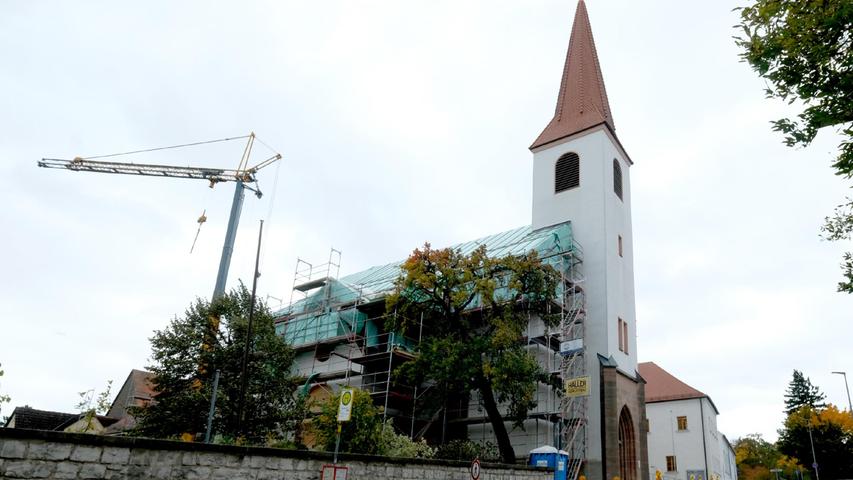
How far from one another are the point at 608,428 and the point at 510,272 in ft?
24.2

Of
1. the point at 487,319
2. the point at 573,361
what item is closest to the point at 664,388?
the point at 573,361

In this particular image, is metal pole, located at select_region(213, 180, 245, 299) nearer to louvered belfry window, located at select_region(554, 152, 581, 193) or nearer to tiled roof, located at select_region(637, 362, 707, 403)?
louvered belfry window, located at select_region(554, 152, 581, 193)

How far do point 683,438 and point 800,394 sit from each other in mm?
28126

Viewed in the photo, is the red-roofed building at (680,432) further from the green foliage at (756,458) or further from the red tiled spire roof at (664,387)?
the green foliage at (756,458)

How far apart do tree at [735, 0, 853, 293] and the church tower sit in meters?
18.2

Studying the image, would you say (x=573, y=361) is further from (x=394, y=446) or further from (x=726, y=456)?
(x=726, y=456)

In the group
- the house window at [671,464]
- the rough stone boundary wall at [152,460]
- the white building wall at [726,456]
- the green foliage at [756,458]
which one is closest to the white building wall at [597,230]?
the house window at [671,464]

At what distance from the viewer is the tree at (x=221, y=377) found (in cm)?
2359

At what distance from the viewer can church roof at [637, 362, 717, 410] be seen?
4395 centimetres

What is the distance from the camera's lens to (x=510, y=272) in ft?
85.8

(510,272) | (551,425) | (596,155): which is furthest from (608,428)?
(596,155)

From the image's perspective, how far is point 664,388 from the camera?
4594 cm

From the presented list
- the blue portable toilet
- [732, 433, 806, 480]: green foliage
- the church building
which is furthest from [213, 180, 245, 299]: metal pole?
[732, 433, 806, 480]: green foliage

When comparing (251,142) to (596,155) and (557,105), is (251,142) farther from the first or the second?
(596,155)
